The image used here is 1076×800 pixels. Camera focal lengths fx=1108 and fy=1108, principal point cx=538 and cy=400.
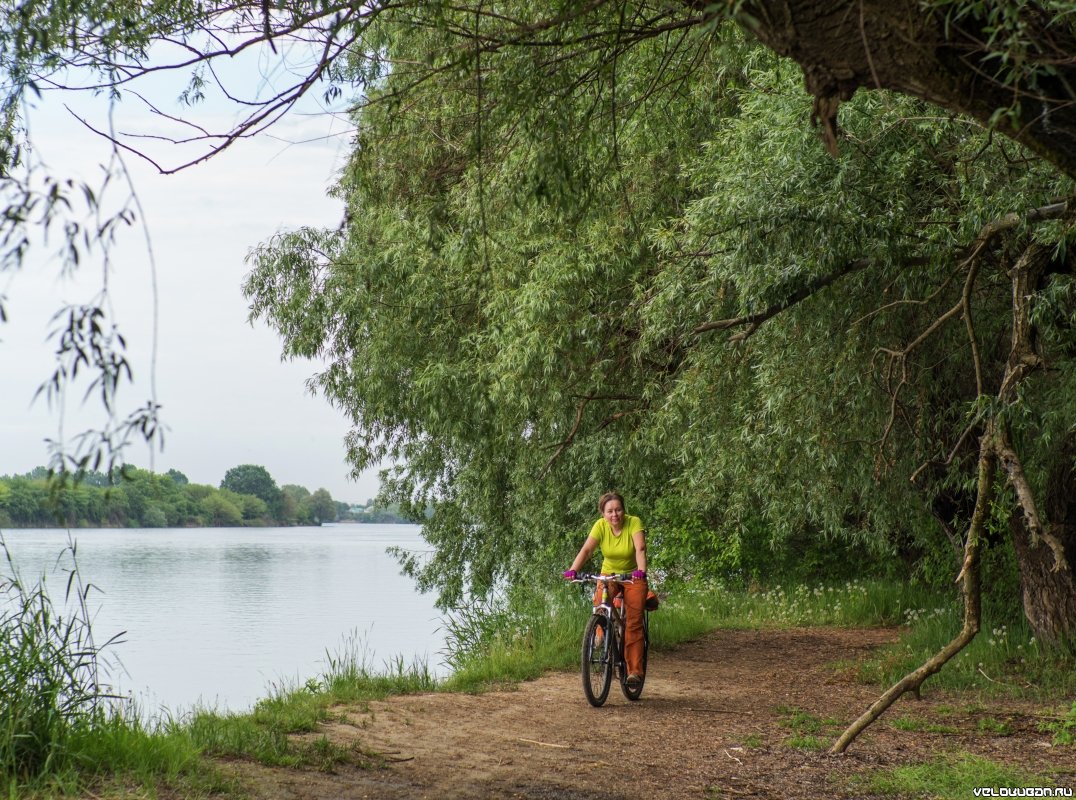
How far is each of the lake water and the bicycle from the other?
1.83 metres

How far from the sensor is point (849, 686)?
10.5m

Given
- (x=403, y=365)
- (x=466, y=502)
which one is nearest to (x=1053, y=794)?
(x=403, y=365)

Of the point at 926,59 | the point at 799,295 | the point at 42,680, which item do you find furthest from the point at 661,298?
the point at 42,680

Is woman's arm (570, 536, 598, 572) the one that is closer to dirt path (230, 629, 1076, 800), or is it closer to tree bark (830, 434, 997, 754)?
dirt path (230, 629, 1076, 800)

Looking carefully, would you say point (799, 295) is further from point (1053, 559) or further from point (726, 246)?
point (1053, 559)

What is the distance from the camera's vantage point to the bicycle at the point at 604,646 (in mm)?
8930

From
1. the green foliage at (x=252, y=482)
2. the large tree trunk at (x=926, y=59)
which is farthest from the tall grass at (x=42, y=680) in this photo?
the green foliage at (x=252, y=482)

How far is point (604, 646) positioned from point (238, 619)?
20.5 metres

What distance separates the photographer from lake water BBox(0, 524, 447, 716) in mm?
16281

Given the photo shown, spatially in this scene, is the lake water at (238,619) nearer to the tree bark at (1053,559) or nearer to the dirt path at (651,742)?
the dirt path at (651,742)

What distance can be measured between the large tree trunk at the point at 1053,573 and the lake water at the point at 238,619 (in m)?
6.00

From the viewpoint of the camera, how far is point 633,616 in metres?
9.31

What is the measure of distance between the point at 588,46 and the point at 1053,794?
17.1 feet

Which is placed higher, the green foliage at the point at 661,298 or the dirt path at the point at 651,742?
the green foliage at the point at 661,298
